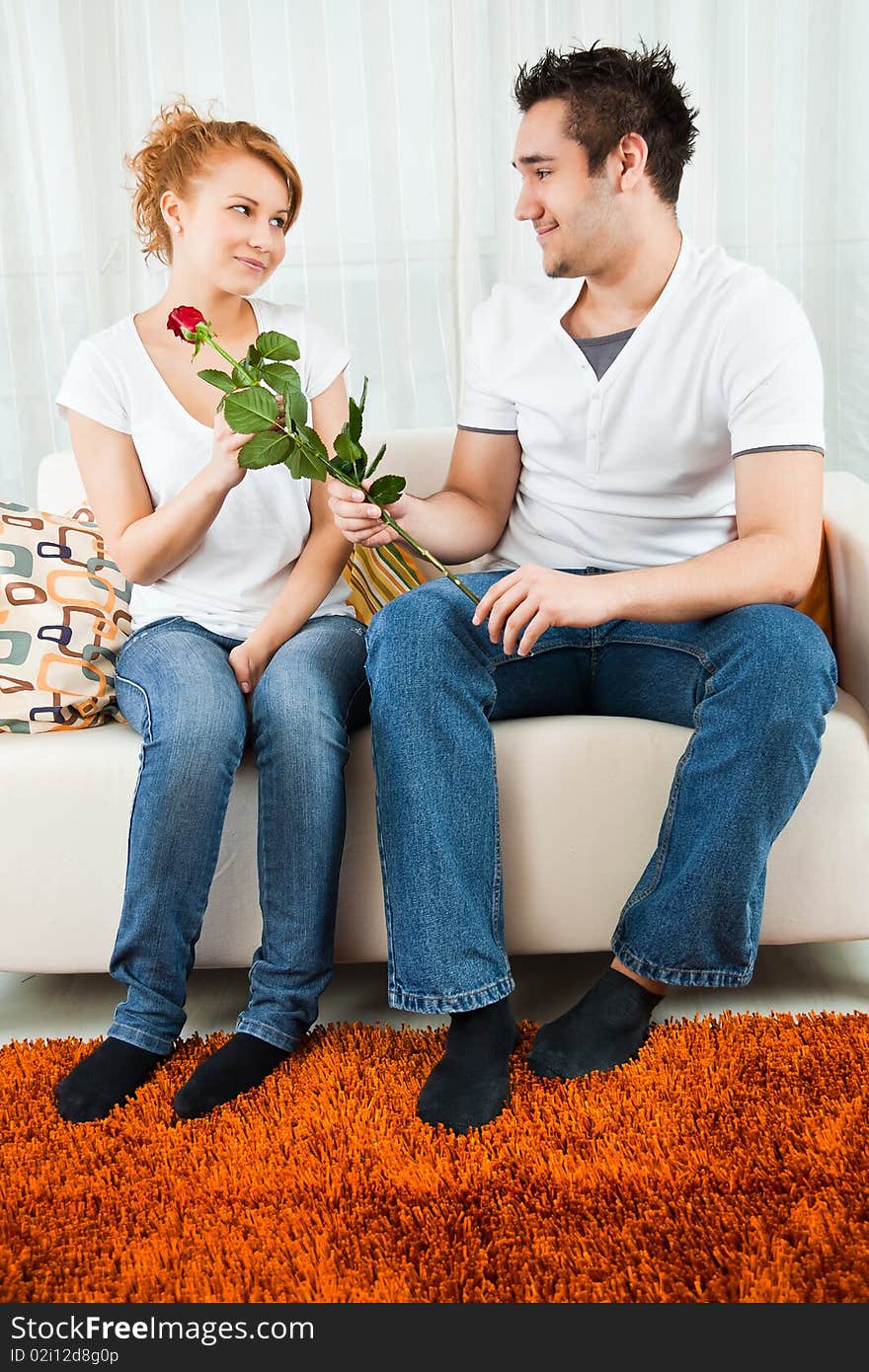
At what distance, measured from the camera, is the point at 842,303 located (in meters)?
3.06

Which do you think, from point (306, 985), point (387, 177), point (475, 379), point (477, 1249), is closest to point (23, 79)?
point (387, 177)

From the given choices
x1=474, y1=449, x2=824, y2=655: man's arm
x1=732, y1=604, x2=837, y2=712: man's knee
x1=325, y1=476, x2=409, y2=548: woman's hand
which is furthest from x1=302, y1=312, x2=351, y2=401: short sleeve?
x1=732, y1=604, x2=837, y2=712: man's knee

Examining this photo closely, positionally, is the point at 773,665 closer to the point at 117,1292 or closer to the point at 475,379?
the point at 475,379

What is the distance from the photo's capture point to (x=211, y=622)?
1.63 metres

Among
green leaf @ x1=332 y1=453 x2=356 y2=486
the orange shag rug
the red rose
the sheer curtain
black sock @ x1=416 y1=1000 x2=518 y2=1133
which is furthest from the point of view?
the sheer curtain

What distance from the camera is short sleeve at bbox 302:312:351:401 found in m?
1.69

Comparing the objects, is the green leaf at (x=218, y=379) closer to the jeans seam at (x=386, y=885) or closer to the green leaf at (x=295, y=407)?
the green leaf at (x=295, y=407)

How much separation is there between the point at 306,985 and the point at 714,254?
1.07 m

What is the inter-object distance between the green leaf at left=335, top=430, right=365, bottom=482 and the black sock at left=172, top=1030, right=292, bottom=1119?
66 centimetres

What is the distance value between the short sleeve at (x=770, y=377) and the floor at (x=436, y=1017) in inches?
26.3

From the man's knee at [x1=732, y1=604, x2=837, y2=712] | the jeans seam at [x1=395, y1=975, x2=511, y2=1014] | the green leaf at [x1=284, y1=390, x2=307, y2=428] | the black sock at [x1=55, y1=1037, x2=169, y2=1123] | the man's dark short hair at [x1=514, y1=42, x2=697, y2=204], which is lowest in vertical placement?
the black sock at [x1=55, y1=1037, x2=169, y2=1123]

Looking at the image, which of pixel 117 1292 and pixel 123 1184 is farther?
pixel 123 1184

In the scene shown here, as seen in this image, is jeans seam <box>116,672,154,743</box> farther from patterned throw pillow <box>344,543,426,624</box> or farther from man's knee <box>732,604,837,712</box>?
man's knee <box>732,604,837,712</box>

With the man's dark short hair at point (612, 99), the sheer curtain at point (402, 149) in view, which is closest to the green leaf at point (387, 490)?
the man's dark short hair at point (612, 99)
